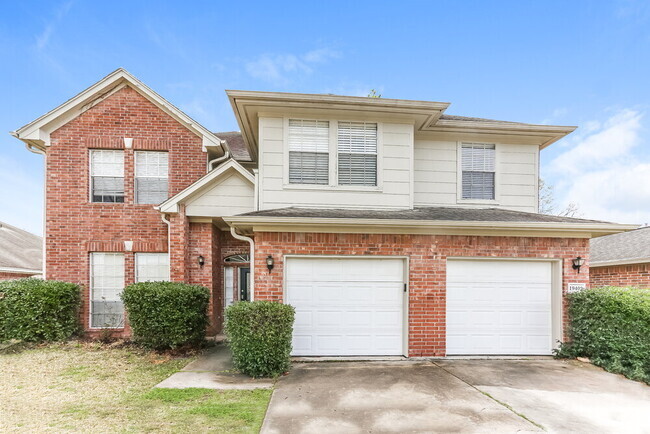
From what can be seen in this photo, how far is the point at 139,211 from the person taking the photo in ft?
30.8

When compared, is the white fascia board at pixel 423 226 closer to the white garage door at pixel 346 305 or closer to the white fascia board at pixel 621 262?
the white garage door at pixel 346 305

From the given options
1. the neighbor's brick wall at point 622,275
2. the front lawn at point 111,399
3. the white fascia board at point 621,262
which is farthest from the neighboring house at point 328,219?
the neighbor's brick wall at point 622,275

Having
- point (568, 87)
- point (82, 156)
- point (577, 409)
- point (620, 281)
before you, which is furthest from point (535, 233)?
point (568, 87)

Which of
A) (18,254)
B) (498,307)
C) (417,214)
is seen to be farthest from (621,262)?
(18,254)

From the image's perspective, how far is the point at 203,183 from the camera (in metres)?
8.35

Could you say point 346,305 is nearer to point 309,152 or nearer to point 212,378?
point 212,378

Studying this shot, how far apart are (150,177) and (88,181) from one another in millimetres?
1556

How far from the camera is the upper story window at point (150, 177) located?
31.1 feet

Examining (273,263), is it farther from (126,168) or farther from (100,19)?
(100,19)

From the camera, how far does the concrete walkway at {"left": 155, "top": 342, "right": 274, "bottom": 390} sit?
17.9ft

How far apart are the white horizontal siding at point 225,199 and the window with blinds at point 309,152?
145 cm

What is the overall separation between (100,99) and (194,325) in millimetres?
6618

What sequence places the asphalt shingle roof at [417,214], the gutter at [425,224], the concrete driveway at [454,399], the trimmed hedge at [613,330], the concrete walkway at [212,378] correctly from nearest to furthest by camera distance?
the concrete driveway at [454,399], the concrete walkway at [212,378], the trimmed hedge at [613,330], the gutter at [425,224], the asphalt shingle roof at [417,214]

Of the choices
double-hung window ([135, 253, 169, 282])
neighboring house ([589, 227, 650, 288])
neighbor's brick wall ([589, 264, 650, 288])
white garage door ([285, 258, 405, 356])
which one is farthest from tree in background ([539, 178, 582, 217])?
double-hung window ([135, 253, 169, 282])
